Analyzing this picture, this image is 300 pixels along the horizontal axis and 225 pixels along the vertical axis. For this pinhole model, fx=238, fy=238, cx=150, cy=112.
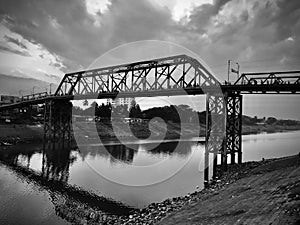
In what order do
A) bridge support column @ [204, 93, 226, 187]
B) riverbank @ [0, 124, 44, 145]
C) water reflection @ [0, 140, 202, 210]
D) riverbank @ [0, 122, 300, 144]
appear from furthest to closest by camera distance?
riverbank @ [0, 122, 300, 144] → riverbank @ [0, 124, 44, 145] → bridge support column @ [204, 93, 226, 187] → water reflection @ [0, 140, 202, 210]

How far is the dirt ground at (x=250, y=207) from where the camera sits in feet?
34.7

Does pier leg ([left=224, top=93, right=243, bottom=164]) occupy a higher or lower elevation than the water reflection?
higher

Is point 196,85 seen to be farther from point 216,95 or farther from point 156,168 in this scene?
point 156,168

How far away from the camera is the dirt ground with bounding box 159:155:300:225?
1056cm

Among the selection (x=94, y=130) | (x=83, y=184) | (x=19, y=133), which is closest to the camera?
(x=83, y=184)

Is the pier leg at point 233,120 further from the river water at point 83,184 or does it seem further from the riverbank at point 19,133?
the riverbank at point 19,133

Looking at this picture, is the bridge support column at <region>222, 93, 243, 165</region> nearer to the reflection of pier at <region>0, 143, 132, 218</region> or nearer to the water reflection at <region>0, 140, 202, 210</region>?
the water reflection at <region>0, 140, 202, 210</region>

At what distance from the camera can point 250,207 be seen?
1247 centimetres

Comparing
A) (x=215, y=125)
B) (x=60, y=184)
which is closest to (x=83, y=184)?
(x=60, y=184)

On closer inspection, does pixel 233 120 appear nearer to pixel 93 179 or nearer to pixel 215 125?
pixel 215 125

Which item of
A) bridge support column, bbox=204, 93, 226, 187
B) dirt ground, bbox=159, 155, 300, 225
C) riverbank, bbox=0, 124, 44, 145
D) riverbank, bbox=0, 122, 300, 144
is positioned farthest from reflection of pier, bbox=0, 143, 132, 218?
riverbank, bbox=0, 122, 300, 144

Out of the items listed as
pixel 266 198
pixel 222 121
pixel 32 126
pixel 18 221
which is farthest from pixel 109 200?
pixel 32 126

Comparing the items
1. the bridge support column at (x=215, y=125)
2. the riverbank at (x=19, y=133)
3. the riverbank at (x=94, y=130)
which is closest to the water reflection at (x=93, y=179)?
the bridge support column at (x=215, y=125)

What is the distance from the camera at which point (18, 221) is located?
17031 millimetres
